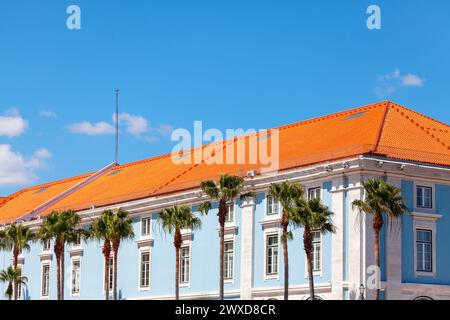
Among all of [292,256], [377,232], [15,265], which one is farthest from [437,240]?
[15,265]

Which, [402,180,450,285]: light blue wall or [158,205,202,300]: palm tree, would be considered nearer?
[402,180,450,285]: light blue wall

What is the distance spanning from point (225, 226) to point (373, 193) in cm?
1488

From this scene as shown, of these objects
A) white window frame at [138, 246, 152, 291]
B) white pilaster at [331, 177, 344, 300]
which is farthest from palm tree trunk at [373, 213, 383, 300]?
white window frame at [138, 246, 152, 291]

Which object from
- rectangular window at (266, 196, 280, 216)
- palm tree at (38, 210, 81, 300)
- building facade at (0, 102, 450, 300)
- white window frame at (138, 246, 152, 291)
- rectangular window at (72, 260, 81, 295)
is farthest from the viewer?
rectangular window at (72, 260, 81, 295)

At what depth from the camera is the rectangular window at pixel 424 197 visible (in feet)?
195

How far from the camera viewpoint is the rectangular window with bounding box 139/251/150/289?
73.4 metres

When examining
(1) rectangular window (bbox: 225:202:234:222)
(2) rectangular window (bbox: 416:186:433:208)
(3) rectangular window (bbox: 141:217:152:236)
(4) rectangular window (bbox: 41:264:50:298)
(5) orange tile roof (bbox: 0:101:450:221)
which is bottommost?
(4) rectangular window (bbox: 41:264:50:298)

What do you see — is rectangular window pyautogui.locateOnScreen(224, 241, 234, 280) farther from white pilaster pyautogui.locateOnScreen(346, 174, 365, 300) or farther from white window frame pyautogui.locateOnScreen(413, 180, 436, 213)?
white window frame pyautogui.locateOnScreen(413, 180, 436, 213)

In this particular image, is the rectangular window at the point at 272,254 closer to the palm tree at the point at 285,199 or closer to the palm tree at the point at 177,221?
the palm tree at the point at 285,199

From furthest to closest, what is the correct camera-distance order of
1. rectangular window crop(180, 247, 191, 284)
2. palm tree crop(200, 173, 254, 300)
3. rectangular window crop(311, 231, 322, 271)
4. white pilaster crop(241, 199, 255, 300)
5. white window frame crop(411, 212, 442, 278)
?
rectangular window crop(180, 247, 191, 284) < white pilaster crop(241, 199, 255, 300) < palm tree crop(200, 173, 254, 300) < rectangular window crop(311, 231, 322, 271) < white window frame crop(411, 212, 442, 278)

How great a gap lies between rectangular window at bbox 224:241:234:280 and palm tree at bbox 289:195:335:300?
1077 centimetres

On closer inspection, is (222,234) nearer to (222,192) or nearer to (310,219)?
(222,192)

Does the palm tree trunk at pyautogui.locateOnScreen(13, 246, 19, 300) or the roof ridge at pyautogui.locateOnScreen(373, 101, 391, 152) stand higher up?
the roof ridge at pyautogui.locateOnScreen(373, 101, 391, 152)

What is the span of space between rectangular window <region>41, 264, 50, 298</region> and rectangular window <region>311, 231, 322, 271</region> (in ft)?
101
